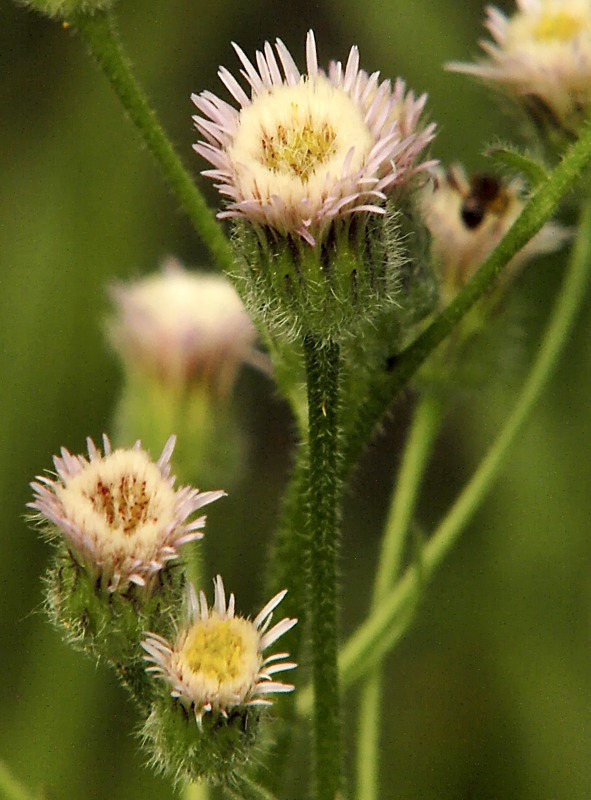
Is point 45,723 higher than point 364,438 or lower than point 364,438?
lower

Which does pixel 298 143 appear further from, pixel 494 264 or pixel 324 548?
pixel 324 548

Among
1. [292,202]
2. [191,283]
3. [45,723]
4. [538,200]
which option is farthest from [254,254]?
[45,723]

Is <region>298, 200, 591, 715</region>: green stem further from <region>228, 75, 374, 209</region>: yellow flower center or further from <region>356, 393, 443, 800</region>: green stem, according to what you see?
<region>228, 75, 374, 209</region>: yellow flower center

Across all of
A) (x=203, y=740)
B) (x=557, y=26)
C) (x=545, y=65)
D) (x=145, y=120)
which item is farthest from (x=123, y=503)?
(x=557, y=26)

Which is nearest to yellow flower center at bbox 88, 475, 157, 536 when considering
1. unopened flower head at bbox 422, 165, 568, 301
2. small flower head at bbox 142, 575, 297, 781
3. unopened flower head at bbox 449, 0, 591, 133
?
small flower head at bbox 142, 575, 297, 781

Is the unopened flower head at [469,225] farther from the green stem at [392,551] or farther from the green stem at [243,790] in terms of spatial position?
the green stem at [243,790]

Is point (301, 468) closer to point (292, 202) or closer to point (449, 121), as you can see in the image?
point (292, 202)

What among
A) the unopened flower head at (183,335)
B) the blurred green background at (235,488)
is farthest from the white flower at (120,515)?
the blurred green background at (235,488)
